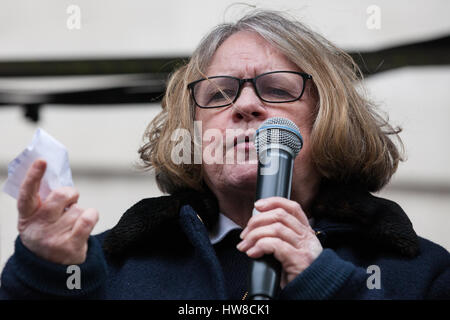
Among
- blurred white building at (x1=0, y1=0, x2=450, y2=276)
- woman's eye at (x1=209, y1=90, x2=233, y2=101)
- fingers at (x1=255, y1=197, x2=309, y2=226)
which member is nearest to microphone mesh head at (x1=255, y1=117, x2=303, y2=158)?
fingers at (x1=255, y1=197, x2=309, y2=226)

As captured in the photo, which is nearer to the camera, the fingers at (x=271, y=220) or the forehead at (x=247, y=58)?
the fingers at (x=271, y=220)

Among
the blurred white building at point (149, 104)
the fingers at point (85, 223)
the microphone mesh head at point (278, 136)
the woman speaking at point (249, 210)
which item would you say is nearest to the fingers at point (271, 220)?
the woman speaking at point (249, 210)

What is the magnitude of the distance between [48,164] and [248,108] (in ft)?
1.99

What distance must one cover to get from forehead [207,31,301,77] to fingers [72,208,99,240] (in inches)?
26.9

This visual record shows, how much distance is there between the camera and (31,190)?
108 cm

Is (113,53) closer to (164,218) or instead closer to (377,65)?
(377,65)

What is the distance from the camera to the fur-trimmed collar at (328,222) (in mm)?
1514

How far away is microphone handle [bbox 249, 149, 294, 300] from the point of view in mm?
1053

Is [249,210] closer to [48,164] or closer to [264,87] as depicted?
[264,87]

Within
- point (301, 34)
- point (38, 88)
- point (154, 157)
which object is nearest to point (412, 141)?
point (301, 34)

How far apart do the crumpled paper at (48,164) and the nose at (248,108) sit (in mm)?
560

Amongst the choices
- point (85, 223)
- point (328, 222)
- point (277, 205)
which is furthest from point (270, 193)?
point (328, 222)

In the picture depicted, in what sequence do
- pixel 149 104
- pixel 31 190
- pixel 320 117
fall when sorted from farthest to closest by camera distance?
pixel 149 104
pixel 320 117
pixel 31 190

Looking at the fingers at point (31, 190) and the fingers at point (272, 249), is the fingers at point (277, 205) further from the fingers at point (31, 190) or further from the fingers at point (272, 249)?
the fingers at point (31, 190)
